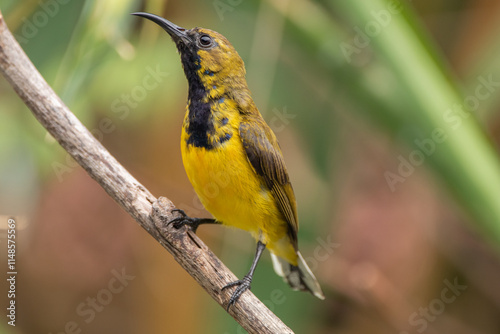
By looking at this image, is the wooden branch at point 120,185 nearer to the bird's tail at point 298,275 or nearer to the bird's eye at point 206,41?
the bird's eye at point 206,41

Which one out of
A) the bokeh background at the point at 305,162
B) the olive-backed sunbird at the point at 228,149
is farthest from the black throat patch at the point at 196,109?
the bokeh background at the point at 305,162

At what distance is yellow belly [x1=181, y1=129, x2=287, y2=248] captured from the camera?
304 centimetres

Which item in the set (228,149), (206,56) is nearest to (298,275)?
(228,149)

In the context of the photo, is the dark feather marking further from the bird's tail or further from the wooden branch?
the bird's tail

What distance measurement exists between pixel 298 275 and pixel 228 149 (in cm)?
131

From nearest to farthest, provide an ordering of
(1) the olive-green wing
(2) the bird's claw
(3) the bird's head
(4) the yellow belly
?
1. (2) the bird's claw
2. (4) the yellow belly
3. (1) the olive-green wing
4. (3) the bird's head

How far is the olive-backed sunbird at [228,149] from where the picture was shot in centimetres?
306

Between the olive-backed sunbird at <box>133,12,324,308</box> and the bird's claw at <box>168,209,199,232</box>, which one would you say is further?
the olive-backed sunbird at <box>133,12,324,308</box>

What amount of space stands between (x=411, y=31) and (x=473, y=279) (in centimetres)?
315

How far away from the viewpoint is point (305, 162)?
5.29 metres

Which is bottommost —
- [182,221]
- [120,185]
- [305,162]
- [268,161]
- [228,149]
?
[120,185]

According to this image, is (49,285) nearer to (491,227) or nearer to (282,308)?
(282,308)

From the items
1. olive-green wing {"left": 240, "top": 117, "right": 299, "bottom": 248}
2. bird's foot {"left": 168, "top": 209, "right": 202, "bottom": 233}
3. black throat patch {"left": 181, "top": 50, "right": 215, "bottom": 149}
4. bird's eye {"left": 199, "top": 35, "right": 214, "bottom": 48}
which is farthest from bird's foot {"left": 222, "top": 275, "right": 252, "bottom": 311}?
bird's eye {"left": 199, "top": 35, "right": 214, "bottom": 48}

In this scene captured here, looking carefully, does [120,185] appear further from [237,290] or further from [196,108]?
[237,290]
